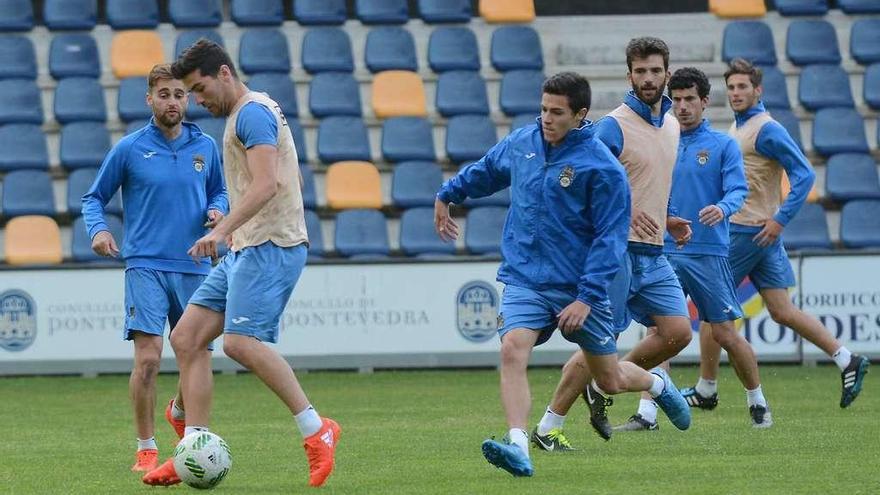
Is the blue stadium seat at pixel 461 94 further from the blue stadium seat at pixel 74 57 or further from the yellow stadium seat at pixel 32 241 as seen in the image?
the yellow stadium seat at pixel 32 241

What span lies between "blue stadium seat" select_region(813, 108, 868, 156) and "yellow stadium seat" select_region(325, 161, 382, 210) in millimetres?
4887

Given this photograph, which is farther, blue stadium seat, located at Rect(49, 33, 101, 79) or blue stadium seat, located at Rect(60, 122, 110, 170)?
blue stadium seat, located at Rect(49, 33, 101, 79)

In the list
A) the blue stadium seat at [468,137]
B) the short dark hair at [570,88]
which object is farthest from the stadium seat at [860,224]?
the short dark hair at [570,88]

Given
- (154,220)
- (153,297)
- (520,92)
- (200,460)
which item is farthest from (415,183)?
(200,460)

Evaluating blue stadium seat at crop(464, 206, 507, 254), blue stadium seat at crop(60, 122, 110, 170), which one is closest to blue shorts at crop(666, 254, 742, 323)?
blue stadium seat at crop(464, 206, 507, 254)

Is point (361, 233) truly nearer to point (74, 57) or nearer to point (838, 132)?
point (74, 57)

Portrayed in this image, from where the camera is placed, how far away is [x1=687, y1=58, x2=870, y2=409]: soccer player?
11.6 metres

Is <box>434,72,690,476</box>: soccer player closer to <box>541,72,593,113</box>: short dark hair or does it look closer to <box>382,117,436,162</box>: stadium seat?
<box>541,72,593,113</box>: short dark hair

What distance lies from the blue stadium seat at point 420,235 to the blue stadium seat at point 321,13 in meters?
3.47

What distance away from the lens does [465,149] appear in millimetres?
18938

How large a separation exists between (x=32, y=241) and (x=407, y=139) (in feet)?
13.7

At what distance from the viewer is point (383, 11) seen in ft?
67.4

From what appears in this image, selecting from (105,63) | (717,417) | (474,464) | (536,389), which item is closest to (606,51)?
(105,63)

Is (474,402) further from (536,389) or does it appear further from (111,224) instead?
(111,224)
